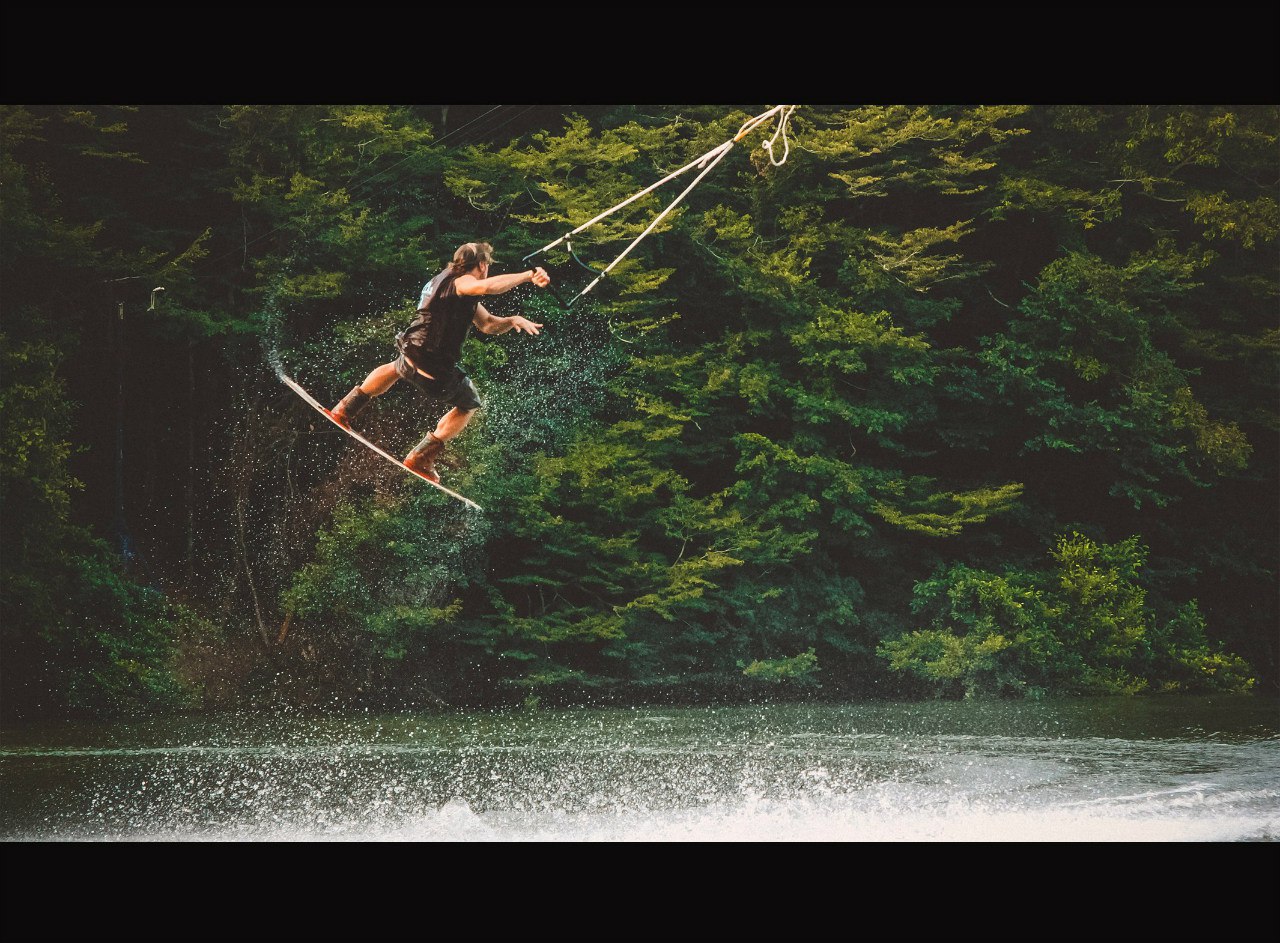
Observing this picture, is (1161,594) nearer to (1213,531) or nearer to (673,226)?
(1213,531)

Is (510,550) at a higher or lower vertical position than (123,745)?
higher

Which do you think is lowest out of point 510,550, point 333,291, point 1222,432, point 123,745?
point 123,745

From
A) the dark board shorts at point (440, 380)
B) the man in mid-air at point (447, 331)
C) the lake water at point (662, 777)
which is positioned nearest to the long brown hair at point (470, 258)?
the man in mid-air at point (447, 331)

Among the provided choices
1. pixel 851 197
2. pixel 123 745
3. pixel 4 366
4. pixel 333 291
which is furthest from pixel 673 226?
pixel 123 745

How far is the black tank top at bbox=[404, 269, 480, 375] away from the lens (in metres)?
7.07

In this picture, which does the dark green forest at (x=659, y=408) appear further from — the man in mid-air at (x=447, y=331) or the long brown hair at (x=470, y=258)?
the long brown hair at (x=470, y=258)

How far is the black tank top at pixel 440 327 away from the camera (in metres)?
7.07

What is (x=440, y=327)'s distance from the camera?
7.20m

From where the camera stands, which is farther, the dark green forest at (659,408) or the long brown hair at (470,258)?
the dark green forest at (659,408)

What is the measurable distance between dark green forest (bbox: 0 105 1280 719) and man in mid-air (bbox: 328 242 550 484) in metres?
5.90

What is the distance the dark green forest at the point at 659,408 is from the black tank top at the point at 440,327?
6.27m

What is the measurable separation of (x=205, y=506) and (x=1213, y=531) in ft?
33.6

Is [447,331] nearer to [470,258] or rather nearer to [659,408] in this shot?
[470,258]

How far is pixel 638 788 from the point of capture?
893 cm
